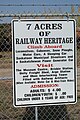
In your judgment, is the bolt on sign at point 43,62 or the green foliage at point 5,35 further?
the green foliage at point 5,35

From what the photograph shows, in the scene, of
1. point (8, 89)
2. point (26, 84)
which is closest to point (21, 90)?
point (26, 84)

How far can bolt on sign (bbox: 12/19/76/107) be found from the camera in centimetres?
518

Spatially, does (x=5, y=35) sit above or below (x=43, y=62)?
above

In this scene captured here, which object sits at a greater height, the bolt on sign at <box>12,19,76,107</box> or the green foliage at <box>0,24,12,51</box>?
the green foliage at <box>0,24,12,51</box>

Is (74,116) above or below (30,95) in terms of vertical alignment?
below

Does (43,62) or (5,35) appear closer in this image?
(43,62)

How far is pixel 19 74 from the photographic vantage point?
5.19 metres

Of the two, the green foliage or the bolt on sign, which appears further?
the green foliage

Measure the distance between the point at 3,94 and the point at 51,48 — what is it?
5986 millimetres

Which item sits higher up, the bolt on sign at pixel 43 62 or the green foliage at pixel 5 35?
the green foliage at pixel 5 35

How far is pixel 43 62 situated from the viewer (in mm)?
5242

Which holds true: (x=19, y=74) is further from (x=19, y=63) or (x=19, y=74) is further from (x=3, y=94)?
(x=3, y=94)

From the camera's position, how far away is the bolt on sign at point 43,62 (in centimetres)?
518

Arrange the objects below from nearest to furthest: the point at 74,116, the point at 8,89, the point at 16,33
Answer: the point at 16,33
the point at 74,116
the point at 8,89
